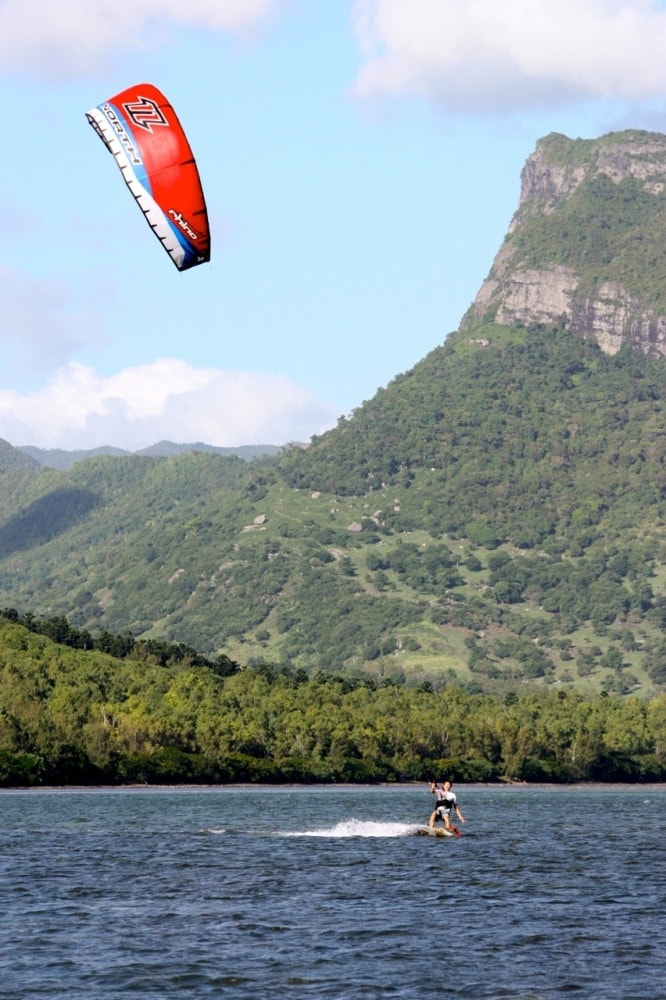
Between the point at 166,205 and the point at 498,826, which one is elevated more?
the point at 166,205

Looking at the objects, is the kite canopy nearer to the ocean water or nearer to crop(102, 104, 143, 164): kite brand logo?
crop(102, 104, 143, 164): kite brand logo

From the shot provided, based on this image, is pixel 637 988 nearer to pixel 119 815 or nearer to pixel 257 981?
pixel 257 981

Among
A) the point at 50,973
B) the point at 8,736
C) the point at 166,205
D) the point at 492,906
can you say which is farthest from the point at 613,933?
the point at 8,736

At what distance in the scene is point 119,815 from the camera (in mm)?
122875

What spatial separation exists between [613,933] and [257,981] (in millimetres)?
15479

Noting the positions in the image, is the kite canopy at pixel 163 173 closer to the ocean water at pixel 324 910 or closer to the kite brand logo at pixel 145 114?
the kite brand logo at pixel 145 114

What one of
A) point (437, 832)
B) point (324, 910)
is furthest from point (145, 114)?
point (437, 832)

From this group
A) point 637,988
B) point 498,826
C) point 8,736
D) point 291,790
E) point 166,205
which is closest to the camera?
point 637,988

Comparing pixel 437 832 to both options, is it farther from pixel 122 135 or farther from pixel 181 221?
pixel 122 135

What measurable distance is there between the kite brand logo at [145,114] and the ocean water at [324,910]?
94.4ft

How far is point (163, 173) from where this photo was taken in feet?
208

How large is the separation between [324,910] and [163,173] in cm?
2762

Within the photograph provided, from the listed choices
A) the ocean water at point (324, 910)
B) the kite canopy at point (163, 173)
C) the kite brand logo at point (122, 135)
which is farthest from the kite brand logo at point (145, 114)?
the ocean water at point (324, 910)

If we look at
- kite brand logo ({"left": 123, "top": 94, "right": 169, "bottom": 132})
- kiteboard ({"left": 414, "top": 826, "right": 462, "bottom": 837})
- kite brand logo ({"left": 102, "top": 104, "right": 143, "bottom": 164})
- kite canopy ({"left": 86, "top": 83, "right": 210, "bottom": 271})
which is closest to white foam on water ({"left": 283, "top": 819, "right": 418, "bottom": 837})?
kiteboard ({"left": 414, "top": 826, "right": 462, "bottom": 837})
